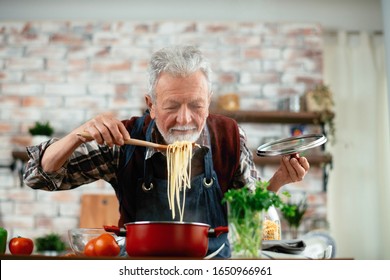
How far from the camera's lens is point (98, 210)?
3.53 meters

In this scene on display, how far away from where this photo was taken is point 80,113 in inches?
147

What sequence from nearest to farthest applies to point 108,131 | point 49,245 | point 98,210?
point 108,131
point 49,245
point 98,210

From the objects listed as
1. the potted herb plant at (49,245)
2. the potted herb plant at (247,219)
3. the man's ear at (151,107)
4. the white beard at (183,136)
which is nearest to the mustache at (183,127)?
the white beard at (183,136)

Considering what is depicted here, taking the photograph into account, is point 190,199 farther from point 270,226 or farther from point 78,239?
point 78,239

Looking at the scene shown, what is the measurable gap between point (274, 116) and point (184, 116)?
72.5 inches

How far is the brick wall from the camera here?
3742 millimetres

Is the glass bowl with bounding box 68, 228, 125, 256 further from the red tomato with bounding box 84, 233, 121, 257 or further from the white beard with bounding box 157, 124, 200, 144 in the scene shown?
the white beard with bounding box 157, 124, 200, 144

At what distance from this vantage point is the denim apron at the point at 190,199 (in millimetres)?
1813

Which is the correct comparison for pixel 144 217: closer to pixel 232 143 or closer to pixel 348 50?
pixel 232 143

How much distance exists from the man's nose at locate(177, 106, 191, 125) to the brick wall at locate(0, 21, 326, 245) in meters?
1.89

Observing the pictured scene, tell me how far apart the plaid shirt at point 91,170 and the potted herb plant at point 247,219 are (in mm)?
691

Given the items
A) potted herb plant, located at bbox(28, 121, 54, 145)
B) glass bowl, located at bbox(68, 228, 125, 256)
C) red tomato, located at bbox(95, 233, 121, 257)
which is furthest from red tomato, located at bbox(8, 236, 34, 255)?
potted herb plant, located at bbox(28, 121, 54, 145)

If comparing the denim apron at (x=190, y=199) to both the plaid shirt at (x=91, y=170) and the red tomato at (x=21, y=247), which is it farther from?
the red tomato at (x=21, y=247)

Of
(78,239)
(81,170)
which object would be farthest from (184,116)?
(78,239)
